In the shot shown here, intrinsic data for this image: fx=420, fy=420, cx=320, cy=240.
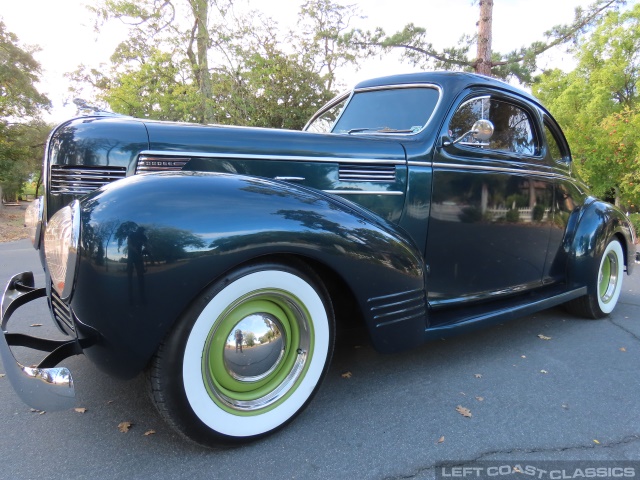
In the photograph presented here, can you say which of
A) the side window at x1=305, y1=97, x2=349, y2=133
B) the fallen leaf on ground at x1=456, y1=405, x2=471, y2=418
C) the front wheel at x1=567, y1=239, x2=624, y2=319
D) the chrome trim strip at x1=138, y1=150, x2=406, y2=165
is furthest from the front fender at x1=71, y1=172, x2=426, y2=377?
the front wheel at x1=567, y1=239, x2=624, y2=319

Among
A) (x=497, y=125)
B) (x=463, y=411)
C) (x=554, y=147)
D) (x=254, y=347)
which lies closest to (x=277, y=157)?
(x=254, y=347)

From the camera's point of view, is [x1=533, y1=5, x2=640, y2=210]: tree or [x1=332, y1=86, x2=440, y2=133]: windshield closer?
[x1=332, y1=86, x2=440, y2=133]: windshield

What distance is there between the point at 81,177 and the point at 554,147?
3.55m

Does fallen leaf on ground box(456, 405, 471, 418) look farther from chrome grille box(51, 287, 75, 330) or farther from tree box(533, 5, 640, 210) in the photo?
→ tree box(533, 5, 640, 210)

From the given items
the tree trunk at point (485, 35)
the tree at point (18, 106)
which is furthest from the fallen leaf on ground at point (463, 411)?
the tree at point (18, 106)

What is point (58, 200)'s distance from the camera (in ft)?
6.62

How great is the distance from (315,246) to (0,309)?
1.67 metres

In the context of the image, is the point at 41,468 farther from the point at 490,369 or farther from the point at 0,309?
the point at 490,369

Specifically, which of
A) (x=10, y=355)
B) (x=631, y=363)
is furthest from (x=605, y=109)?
(x=10, y=355)

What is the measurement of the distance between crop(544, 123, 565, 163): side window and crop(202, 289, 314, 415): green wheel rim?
2675 millimetres

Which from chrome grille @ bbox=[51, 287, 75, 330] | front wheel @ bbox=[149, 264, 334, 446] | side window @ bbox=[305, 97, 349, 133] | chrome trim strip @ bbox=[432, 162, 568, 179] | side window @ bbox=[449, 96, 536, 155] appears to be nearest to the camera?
front wheel @ bbox=[149, 264, 334, 446]

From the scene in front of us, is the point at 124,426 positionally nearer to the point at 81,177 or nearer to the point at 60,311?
the point at 60,311

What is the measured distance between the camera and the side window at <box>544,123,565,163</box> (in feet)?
11.3

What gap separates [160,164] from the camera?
200 centimetres
